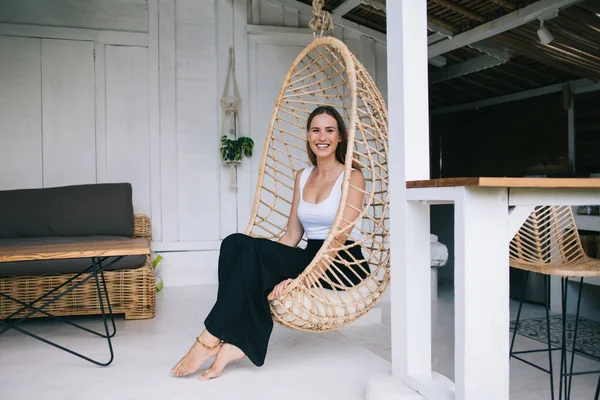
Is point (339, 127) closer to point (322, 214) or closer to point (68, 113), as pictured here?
point (322, 214)

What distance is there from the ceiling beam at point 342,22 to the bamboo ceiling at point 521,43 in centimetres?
4

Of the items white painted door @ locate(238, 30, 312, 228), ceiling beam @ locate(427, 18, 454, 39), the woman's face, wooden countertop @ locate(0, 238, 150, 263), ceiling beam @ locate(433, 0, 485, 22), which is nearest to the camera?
wooden countertop @ locate(0, 238, 150, 263)

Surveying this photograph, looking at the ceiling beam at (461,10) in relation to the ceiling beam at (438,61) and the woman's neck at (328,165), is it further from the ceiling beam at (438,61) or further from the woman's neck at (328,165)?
the woman's neck at (328,165)

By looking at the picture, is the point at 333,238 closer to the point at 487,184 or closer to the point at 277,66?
the point at 487,184

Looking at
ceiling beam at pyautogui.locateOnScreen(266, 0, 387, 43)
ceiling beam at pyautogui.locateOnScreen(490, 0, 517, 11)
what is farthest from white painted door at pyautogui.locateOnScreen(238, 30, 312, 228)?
ceiling beam at pyautogui.locateOnScreen(490, 0, 517, 11)

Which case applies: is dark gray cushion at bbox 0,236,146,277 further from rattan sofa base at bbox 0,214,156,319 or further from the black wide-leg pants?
the black wide-leg pants

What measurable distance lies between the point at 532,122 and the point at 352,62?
3697 millimetres

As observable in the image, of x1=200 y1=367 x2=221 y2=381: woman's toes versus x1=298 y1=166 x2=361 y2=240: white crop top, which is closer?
x1=200 y1=367 x2=221 y2=381: woman's toes

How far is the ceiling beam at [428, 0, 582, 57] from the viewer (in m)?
3.76

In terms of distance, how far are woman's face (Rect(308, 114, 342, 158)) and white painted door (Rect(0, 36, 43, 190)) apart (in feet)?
10.2

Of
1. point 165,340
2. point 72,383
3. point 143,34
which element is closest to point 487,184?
point 72,383

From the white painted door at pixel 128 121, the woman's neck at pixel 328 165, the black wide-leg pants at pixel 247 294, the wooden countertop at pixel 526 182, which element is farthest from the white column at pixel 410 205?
the white painted door at pixel 128 121

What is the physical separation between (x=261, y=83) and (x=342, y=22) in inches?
40.5

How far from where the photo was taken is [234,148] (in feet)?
17.3
